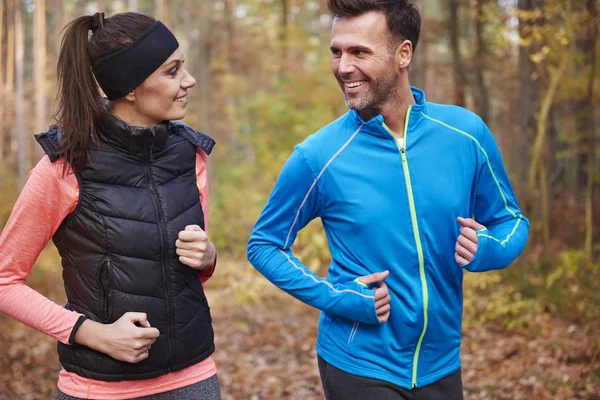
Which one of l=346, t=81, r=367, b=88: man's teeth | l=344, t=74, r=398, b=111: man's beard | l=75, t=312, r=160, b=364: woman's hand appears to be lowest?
l=75, t=312, r=160, b=364: woman's hand

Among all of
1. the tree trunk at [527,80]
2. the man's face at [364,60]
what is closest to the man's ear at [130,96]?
the man's face at [364,60]

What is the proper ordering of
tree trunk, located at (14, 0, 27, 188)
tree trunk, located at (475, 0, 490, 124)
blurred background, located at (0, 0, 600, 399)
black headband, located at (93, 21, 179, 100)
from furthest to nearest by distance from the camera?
tree trunk, located at (14, 0, 27, 188), tree trunk, located at (475, 0, 490, 124), blurred background, located at (0, 0, 600, 399), black headband, located at (93, 21, 179, 100)

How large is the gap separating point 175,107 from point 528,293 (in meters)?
8.12

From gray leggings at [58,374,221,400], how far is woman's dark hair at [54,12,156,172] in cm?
111

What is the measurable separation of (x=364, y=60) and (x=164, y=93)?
3.22 ft

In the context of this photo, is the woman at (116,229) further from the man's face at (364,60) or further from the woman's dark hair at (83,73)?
the man's face at (364,60)

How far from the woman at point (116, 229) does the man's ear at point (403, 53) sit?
3.47 feet

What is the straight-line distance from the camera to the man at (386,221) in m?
3.11

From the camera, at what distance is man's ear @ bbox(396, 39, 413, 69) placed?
130 inches

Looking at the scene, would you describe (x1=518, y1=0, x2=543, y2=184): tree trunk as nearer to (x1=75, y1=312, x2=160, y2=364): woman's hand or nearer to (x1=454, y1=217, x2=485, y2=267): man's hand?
(x1=454, y1=217, x2=485, y2=267): man's hand

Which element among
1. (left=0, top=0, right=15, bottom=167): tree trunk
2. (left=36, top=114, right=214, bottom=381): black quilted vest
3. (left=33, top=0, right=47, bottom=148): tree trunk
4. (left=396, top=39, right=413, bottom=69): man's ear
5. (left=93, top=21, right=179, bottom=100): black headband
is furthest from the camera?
(left=0, top=0, right=15, bottom=167): tree trunk

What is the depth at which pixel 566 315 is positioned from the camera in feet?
29.7

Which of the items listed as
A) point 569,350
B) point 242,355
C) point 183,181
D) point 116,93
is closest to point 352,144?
point 183,181

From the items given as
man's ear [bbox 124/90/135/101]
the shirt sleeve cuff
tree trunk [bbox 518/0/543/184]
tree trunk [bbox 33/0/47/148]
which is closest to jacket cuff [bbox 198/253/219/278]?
the shirt sleeve cuff
